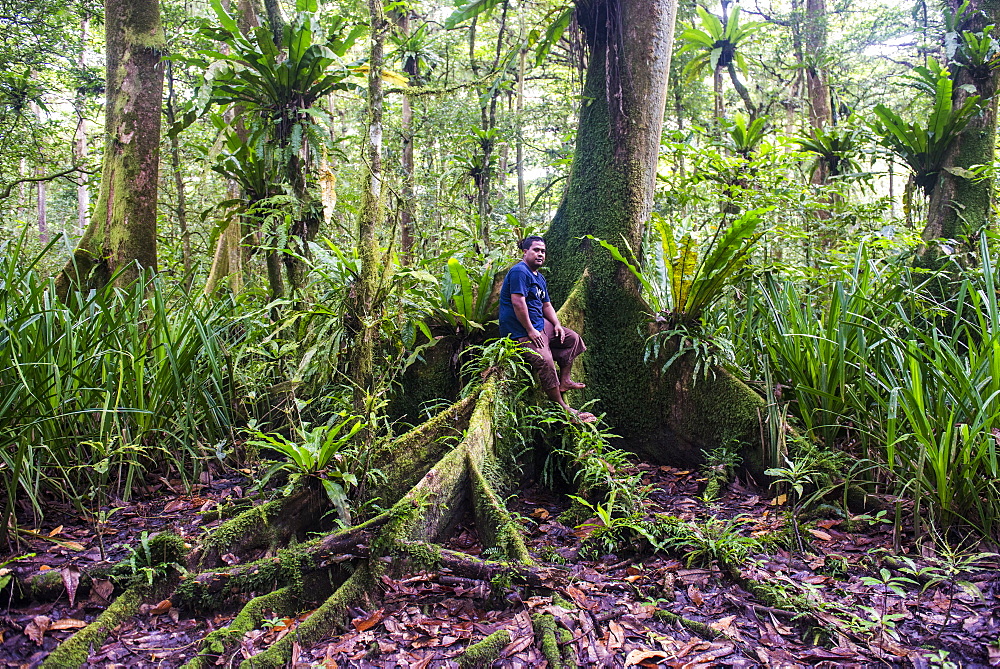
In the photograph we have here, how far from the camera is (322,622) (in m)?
2.14

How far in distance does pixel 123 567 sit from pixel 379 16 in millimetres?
3625

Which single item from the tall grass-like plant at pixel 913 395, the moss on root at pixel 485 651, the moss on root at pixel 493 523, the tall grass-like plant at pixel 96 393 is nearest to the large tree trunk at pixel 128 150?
the tall grass-like plant at pixel 96 393

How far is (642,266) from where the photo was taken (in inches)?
173

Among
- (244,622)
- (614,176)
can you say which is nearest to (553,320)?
(614,176)

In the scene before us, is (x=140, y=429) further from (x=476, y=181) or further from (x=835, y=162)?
(x=835, y=162)

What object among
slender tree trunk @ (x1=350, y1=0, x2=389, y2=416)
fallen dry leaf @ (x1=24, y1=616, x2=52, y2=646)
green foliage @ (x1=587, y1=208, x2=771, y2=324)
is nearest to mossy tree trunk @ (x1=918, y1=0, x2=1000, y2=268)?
green foliage @ (x1=587, y1=208, x2=771, y2=324)

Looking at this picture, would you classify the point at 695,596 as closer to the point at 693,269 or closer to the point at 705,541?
the point at 705,541

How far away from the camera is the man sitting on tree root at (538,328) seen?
368 centimetres

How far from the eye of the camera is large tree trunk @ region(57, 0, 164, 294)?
4691mm

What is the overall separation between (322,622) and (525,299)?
220 cm

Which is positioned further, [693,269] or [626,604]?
[693,269]

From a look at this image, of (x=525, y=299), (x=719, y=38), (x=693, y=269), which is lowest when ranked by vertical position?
(x=525, y=299)

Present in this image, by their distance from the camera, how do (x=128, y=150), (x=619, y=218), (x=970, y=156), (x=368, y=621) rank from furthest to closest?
(x=970, y=156)
(x=128, y=150)
(x=619, y=218)
(x=368, y=621)

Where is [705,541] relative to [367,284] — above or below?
below
